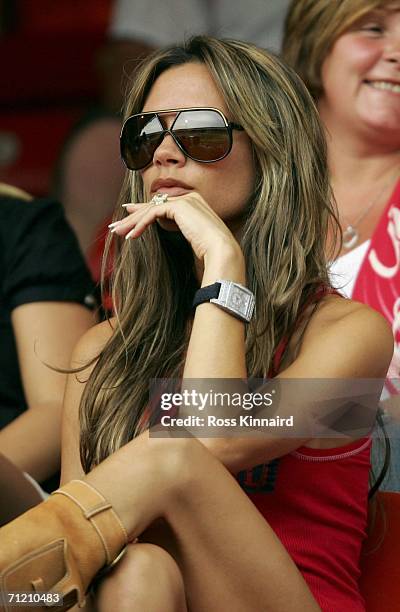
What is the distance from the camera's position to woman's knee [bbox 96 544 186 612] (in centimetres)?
189

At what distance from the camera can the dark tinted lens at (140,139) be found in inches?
95.0

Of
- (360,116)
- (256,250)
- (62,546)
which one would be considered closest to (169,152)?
(256,250)

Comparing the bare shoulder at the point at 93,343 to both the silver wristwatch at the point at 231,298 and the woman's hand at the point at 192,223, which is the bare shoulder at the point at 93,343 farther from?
the silver wristwatch at the point at 231,298

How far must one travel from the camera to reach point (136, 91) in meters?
2.55

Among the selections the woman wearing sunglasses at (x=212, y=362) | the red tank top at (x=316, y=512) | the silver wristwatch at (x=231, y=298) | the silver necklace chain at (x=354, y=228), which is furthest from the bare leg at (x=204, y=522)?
the silver necklace chain at (x=354, y=228)

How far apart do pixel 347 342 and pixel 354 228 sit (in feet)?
3.38

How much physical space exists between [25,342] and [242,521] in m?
1.07

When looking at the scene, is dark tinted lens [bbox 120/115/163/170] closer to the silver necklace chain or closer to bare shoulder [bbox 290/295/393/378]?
bare shoulder [bbox 290/295/393/378]

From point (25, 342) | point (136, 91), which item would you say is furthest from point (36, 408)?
point (136, 91)

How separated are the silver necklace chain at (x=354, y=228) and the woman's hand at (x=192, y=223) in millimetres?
856

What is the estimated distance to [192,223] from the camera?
2316mm

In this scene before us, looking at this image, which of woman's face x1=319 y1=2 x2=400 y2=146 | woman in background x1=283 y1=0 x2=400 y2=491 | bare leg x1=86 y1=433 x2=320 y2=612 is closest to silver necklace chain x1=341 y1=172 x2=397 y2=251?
woman in background x1=283 y1=0 x2=400 y2=491

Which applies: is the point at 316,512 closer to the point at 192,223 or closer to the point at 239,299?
the point at 239,299

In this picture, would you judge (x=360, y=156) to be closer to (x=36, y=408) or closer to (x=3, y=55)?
(x=36, y=408)
